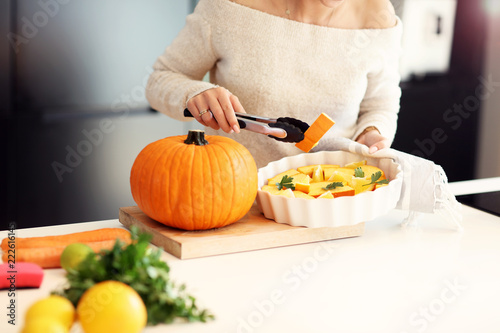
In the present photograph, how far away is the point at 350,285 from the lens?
1.03m

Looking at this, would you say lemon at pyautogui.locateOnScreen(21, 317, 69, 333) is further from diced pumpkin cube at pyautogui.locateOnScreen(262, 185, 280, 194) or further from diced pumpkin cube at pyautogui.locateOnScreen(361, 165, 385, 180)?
diced pumpkin cube at pyautogui.locateOnScreen(361, 165, 385, 180)

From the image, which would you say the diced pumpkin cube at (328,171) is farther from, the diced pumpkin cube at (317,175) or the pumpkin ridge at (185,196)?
the pumpkin ridge at (185,196)

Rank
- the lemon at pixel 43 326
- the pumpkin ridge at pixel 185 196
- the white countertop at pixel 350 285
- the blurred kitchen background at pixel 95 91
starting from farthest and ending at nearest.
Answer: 1. the blurred kitchen background at pixel 95 91
2. the pumpkin ridge at pixel 185 196
3. the white countertop at pixel 350 285
4. the lemon at pixel 43 326

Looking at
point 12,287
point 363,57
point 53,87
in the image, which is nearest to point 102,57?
point 53,87

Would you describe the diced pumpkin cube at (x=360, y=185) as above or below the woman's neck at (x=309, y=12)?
below

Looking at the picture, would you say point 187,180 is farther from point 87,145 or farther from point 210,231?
point 87,145

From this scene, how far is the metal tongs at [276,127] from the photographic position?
1238 millimetres

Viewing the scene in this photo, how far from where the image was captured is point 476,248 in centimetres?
124

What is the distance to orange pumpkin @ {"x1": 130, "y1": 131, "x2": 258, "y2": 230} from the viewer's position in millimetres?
1145

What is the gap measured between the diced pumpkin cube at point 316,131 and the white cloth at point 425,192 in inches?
9.3

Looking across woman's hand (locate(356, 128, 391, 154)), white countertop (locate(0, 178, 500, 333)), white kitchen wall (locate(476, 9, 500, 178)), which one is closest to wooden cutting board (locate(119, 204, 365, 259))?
white countertop (locate(0, 178, 500, 333))

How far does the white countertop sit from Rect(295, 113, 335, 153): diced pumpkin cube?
0.71 ft

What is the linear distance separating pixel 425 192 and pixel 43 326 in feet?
2.97

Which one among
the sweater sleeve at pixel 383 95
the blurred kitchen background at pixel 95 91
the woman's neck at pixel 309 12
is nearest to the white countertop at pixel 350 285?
the sweater sleeve at pixel 383 95
